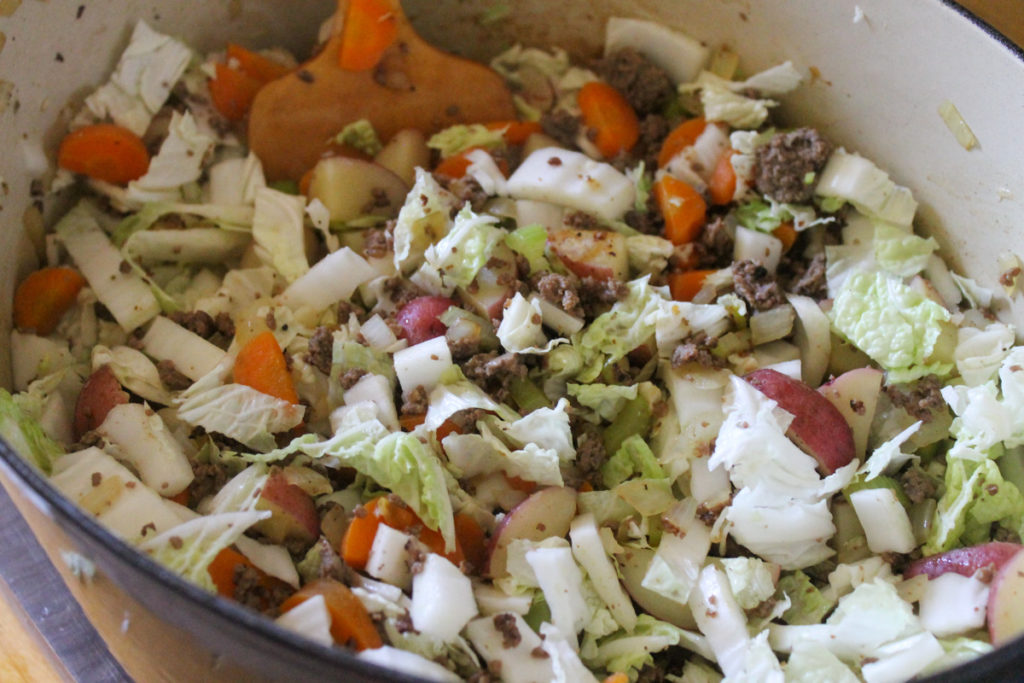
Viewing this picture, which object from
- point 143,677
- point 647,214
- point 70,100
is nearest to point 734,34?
point 647,214

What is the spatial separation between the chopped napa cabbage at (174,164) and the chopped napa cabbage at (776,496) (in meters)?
1.16

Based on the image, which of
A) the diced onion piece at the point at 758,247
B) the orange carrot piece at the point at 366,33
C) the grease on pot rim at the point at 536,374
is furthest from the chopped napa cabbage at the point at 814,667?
the orange carrot piece at the point at 366,33

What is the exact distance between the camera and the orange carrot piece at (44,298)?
1.64 m

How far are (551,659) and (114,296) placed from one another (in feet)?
3.38

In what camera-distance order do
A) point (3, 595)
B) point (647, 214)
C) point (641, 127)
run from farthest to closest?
point (641, 127)
point (647, 214)
point (3, 595)

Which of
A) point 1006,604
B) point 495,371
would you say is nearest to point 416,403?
point 495,371

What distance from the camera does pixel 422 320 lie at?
1.62 meters

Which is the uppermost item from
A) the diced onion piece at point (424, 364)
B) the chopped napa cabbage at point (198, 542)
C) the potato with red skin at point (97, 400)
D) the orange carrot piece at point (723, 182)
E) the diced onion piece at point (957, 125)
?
the diced onion piece at point (957, 125)

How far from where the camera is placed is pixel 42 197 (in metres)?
1.69

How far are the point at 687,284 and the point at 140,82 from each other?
112 centimetres

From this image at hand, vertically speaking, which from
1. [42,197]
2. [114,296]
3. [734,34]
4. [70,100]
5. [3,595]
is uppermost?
[734,34]

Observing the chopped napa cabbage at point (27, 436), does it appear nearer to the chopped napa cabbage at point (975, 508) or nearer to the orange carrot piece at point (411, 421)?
the orange carrot piece at point (411, 421)

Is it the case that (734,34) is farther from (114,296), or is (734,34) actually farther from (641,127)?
(114,296)

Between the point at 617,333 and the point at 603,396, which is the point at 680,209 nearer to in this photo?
the point at 617,333
